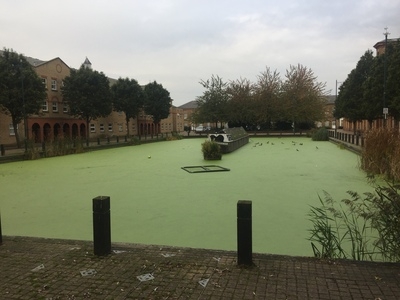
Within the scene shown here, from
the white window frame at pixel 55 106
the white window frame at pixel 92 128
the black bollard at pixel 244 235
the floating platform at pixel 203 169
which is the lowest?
the floating platform at pixel 203 169

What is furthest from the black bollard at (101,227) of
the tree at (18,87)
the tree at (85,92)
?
the tree at (85,92)

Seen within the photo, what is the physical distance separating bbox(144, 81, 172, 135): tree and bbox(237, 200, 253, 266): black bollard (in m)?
42.3

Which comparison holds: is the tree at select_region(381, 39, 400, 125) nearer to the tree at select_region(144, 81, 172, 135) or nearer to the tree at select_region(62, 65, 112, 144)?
the tree at select_region(62, 65, 112, 144)

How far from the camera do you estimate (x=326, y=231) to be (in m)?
4.12

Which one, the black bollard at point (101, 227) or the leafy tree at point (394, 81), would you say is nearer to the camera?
the black bollard at point (101, 227)

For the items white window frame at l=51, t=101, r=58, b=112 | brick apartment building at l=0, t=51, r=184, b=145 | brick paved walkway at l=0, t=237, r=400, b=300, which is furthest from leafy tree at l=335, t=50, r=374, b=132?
brick paved walkway at l=0, t=237, r=400, b=300

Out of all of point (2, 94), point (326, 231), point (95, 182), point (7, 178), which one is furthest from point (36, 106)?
point (326, 231)

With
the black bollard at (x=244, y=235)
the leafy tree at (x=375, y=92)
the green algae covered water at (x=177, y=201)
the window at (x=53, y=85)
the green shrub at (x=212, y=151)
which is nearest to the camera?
the black bollard at (x=244, y=235)

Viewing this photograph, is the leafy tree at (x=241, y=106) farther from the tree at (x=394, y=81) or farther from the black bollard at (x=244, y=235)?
the black bollard at (x=244, y=235)

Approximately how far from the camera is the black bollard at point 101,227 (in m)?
3.78

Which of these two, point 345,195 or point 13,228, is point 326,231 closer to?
point 345,195

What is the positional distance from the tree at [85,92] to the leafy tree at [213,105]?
1474 centimetres

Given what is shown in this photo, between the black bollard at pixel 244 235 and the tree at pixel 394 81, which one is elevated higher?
the tree at pixel 394 81

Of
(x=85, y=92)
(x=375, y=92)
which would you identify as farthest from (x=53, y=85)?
(x=375, y=92)
